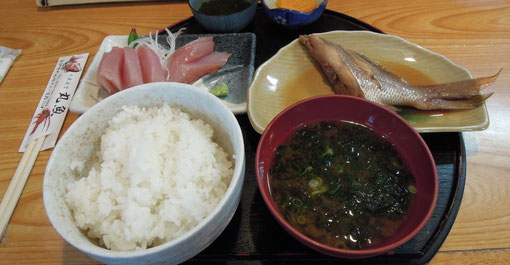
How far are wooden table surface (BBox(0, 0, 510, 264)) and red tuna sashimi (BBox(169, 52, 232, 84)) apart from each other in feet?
2.28

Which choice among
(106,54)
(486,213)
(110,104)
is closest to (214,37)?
(106,54)

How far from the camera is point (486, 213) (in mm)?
1439

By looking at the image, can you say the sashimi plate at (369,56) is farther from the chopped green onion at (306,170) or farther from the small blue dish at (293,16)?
the chopped green onion at (306,170)

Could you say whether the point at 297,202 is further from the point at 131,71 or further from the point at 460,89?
the point at 131,71

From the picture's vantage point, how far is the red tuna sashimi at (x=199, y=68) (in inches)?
84.3

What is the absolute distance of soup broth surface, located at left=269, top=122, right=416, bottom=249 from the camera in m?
1.16

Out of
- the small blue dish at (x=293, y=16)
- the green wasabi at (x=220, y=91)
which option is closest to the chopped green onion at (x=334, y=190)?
the green wasabi at (x=220, y=91)

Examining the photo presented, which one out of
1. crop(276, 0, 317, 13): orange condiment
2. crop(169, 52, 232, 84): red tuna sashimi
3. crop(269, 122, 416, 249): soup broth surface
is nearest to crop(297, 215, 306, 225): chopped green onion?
crop(269, 122, 416, 249): soup broth surface

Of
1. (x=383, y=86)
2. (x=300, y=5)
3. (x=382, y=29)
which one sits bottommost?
(x=383, y=86)

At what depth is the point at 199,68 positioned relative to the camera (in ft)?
7.06

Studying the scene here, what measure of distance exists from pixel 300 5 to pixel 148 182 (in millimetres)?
1869

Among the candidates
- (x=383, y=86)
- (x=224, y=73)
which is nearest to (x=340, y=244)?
(x=383, y=86)

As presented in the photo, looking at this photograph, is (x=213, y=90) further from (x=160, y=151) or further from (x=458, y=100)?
(x=458, y=100)

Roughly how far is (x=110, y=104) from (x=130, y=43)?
1.15 metres
